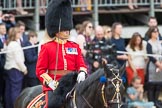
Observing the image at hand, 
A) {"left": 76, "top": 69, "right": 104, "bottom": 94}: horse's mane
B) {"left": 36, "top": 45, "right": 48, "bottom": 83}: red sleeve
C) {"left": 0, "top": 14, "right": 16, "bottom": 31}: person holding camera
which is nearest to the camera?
{"left": 76, "top": 69, "right": 104, "bottom": 94}: horse's mane

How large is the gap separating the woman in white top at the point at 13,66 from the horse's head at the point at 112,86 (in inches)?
208

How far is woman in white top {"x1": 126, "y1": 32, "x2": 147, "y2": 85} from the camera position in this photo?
13484 mm

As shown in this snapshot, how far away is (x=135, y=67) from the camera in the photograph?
13.6 m

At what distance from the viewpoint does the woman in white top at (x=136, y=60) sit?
1348 centimetres

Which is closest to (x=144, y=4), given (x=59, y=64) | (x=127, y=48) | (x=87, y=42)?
(x=127, y=48)

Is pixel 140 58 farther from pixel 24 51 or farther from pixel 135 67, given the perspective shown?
pixel 24 51

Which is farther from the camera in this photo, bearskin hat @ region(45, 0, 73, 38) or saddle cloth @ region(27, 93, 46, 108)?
saddle cloth @ region(27, 93, 46, 108)

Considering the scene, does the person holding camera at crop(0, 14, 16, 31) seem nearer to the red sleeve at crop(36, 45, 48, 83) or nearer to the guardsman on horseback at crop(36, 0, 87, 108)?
the guardsman on horseback at crop(36, 0, 87, 108)

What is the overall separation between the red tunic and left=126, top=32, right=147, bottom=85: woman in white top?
539 centimetres

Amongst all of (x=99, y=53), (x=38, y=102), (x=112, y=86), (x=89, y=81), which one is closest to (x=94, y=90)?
(x=89, y=81)

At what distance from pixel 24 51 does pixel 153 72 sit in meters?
2.97

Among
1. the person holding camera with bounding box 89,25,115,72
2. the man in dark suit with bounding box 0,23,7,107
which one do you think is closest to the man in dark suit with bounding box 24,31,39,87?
the man in dark suit with bounding box 0,23,7,107

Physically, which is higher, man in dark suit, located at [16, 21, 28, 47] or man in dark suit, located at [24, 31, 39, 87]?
man in dark suit, located at [16, 21, 28, 47]

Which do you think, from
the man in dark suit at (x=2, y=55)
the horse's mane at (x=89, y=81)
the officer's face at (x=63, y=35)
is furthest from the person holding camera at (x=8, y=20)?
the horse's mane at (x=89, y=81)
